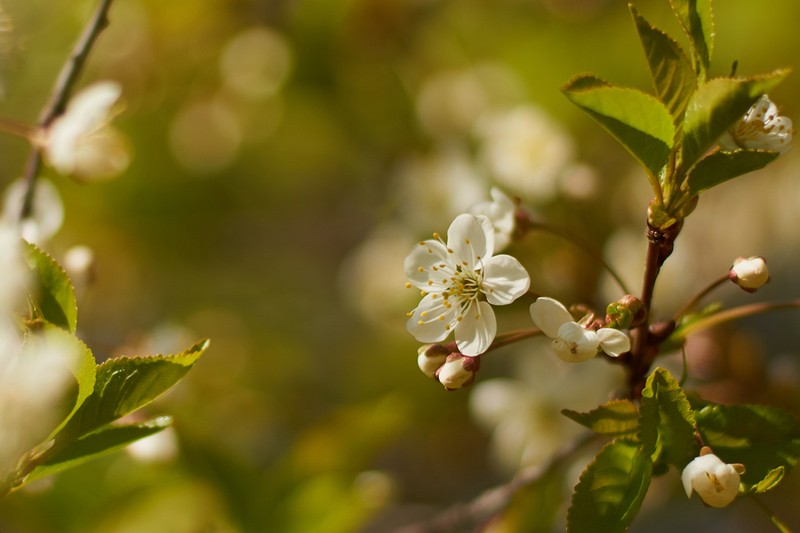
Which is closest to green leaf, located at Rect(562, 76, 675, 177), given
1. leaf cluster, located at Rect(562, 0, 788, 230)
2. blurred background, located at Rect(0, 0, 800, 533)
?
leaf cluster, located at Rect(562, 0, 788, 230)

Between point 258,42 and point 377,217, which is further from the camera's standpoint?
point 377,217

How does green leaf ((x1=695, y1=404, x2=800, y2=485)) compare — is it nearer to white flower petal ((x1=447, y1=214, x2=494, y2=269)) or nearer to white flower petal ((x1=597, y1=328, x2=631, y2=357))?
white flower petal ((x1=597, y1=328, x2=631, y2=357))

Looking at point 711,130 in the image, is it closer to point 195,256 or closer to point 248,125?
point 248,125

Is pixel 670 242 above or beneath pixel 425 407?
above

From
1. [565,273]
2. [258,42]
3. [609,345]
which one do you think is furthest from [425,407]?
[609,345]

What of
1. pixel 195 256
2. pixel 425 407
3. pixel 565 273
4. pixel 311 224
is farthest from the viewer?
pixel 311 224

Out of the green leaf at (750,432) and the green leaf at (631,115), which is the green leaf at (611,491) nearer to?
the green leaf at (750,432)

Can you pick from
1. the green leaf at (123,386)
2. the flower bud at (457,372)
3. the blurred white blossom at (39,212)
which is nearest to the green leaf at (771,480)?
the flower bud at (457,372)

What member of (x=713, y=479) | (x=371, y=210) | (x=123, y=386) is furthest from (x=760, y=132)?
(x=371, y=210)
